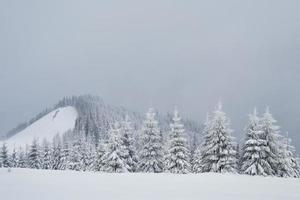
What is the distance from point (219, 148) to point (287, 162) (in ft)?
31.9

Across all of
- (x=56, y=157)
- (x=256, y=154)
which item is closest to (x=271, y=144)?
(x=256, y=154)

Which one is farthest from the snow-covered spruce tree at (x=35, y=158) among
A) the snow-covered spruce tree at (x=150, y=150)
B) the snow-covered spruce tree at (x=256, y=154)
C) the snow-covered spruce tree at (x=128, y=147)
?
the snow-covered spruce tree at (x=256, y=154)

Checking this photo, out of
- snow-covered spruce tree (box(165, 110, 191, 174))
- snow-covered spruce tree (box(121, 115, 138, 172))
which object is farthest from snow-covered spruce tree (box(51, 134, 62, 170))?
snow-covered spruce tree (box(165, 110, 191, 174))

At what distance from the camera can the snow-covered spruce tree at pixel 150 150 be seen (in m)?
40.9

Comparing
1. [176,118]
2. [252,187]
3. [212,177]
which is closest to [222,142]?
[176,118]

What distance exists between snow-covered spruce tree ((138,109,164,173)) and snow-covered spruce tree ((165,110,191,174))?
1385 mm

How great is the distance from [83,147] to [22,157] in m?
24.7

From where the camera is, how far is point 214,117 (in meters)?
39.3

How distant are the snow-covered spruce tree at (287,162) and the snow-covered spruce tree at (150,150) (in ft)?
47.7

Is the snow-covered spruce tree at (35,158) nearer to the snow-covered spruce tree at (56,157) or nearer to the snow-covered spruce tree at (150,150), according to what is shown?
the snow-covered spruce tree at (56,157)

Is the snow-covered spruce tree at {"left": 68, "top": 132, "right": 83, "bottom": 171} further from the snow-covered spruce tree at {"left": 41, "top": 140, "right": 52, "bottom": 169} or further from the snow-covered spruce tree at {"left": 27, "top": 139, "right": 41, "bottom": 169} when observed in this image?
the snow-covered spruce tree at {"left": 41, "top": 140, "right": 52, "bottom": 169}

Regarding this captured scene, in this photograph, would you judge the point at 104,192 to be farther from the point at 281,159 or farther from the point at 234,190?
the point at 281,159

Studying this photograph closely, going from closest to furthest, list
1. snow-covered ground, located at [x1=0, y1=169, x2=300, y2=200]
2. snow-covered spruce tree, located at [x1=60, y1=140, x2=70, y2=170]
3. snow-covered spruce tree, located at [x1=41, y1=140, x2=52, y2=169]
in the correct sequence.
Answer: snow-covered ground, located at [x1=0, y1=169, x2=300, y2=200] → snow-covered spruce tree, located at [x1=60, y1=140, x2=70, y2=170] → snow-covered spruce tree, located at [x1=41, y1=140, x2=52, y2=169]

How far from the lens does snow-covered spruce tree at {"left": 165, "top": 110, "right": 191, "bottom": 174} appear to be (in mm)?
39781
